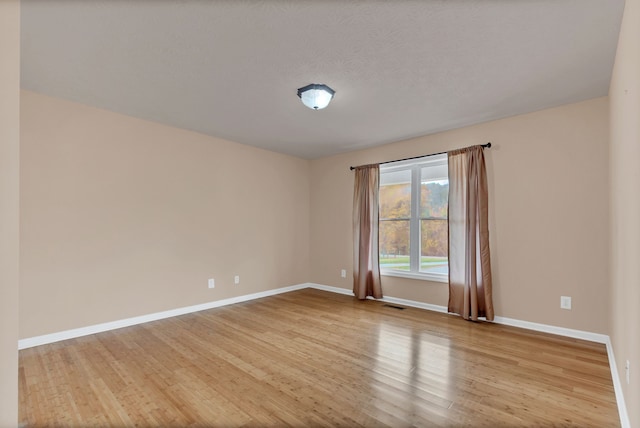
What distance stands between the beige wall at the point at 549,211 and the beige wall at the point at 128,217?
3.10m

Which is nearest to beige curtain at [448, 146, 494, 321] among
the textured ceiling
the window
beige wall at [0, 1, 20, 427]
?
the window

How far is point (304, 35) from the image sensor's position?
2135mm

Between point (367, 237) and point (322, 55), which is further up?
point (322, 55)

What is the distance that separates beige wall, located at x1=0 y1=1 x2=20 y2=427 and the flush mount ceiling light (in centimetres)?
206

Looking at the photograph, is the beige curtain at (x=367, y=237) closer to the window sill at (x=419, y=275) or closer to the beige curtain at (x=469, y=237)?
the window sill at (x=419, y=275)

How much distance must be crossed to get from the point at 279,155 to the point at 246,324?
305 centimetres

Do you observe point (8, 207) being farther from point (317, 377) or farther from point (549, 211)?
point (549, 211)

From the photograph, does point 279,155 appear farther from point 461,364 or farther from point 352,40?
point 461,364

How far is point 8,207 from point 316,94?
2367 mm

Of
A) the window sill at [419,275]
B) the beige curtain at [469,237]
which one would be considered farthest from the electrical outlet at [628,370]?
the window sill at [419,275]

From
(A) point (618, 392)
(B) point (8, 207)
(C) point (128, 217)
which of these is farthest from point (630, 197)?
(C) point (128, 217)

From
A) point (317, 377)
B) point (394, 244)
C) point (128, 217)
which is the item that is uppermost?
point (128, 217)

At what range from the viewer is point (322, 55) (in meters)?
2.38

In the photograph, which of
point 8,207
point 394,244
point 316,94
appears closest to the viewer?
point 8,207
